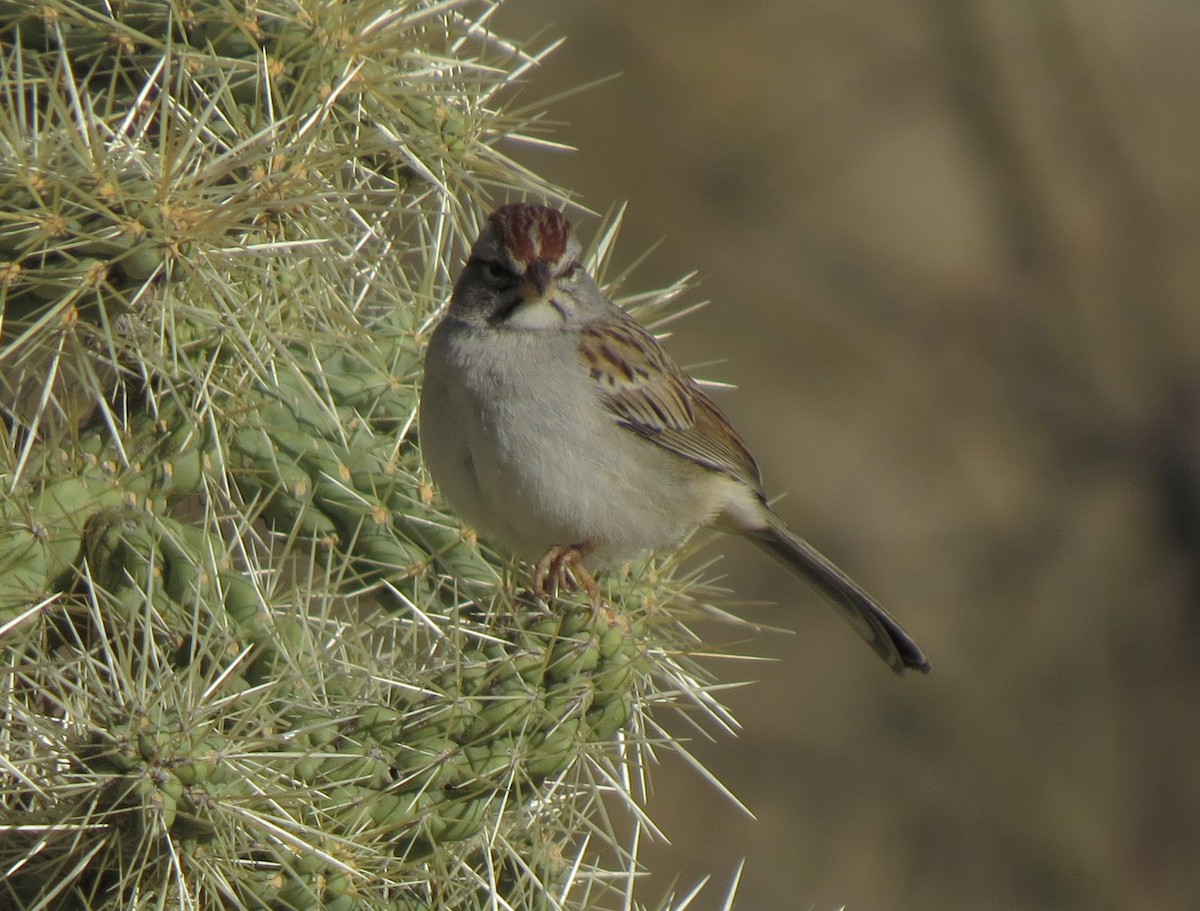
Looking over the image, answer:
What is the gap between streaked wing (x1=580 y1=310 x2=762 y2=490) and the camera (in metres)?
3.78

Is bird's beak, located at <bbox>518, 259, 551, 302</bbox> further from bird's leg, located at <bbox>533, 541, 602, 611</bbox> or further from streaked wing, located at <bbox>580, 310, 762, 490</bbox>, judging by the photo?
bird's leg, located at <bbox>533, 541, 602, 611</bbox>

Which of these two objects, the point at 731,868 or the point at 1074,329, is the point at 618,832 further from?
the point at 1074,329

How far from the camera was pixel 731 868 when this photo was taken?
32.8 ft

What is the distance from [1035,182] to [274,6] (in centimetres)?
937

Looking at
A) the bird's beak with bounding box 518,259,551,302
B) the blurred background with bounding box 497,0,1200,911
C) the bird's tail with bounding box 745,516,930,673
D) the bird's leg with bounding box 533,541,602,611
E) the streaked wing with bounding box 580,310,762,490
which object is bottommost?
the blurred background with bounding box 497,0,1200,911

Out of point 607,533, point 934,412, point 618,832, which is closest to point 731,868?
point 618,832

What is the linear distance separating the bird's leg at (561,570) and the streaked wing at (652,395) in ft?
1.52

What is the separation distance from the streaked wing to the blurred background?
20.7 feet

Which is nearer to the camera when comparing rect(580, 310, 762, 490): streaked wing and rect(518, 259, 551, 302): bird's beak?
rect(518, 259, 551, 302): bird's beak

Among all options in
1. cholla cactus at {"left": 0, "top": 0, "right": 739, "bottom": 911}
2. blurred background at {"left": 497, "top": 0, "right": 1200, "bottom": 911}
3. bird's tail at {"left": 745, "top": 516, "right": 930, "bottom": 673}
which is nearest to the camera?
cholla cactus at {"left": 0, "top": 0, "right": 739, "bottom": 911}

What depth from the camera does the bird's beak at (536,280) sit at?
3582 mm

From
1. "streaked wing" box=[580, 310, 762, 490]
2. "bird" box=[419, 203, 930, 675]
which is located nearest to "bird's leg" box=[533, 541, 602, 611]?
"bird" box=[419, 203, 930, 675]

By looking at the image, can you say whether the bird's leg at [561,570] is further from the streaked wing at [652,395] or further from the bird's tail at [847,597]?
the bird's tail at [847,597]

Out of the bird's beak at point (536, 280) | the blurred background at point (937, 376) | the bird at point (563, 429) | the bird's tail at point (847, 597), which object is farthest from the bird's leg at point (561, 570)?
the blurred background at point (937, 376)
